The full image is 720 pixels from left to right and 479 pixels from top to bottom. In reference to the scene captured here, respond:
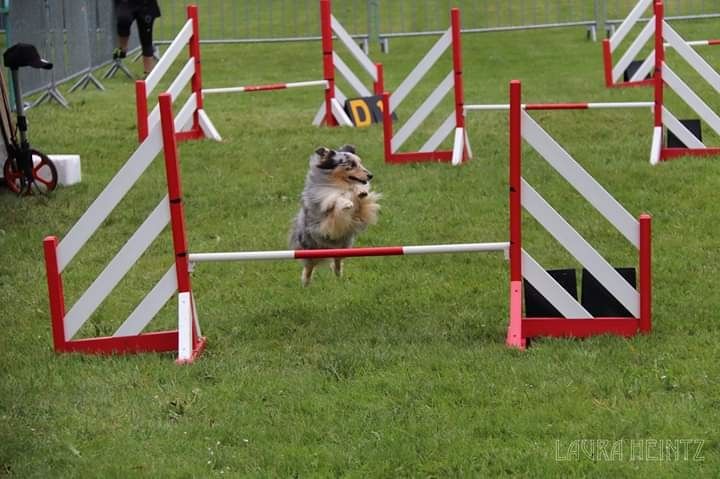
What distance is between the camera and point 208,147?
41.6ft

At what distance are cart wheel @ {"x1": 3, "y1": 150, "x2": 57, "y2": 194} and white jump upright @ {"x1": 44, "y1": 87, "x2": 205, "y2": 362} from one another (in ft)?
14.7

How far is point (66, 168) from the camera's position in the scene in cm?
1127

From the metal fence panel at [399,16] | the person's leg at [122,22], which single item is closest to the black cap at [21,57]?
the person's leg at [122,22]

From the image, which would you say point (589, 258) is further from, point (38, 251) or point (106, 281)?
point (38, 251)

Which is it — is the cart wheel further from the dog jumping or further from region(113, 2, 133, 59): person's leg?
region(113, 2, 133, 59): person's leg

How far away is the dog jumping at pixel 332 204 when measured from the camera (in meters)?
7.82

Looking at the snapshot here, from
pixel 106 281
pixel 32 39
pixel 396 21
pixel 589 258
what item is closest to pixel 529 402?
pixel 589 258

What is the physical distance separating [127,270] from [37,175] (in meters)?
4.76

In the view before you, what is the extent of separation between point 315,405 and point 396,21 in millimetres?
18908

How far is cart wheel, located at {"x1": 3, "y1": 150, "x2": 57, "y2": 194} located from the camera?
1079cm

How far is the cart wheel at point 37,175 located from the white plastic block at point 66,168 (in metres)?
0.16

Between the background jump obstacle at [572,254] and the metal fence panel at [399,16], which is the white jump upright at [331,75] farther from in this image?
the background jump obstacle at [572,254]

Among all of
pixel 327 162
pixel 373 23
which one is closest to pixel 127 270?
pixel 327 162

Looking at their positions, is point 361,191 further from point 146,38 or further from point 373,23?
point 373,23
